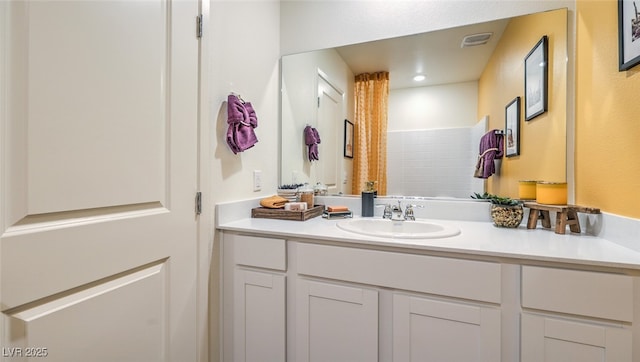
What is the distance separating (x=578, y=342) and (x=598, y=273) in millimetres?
226

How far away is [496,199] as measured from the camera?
1456mm

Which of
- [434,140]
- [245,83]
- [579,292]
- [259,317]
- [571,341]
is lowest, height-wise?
[259,317]

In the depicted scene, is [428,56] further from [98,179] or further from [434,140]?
[98,179]

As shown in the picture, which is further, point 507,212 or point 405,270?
point 507,212

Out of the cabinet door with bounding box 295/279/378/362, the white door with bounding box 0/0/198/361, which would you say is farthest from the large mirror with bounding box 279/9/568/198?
the white door with bounding box 0/0/198/361

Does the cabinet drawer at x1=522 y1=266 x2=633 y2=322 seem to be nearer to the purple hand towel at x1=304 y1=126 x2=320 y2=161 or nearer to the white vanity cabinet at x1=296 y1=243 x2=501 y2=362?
the white vanity cabinet at x1=296 y1=243 x2=501 y2=362

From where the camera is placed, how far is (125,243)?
100cm

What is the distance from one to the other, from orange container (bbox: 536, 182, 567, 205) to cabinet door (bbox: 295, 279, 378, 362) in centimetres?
92

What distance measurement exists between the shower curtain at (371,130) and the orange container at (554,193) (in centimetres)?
77

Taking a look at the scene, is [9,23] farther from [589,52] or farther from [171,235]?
[589,52]

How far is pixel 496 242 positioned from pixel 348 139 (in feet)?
3.36

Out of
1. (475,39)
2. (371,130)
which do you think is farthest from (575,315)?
(475,39)

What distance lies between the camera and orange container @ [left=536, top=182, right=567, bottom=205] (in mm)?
1330

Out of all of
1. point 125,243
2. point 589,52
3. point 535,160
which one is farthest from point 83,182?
point 589,52
